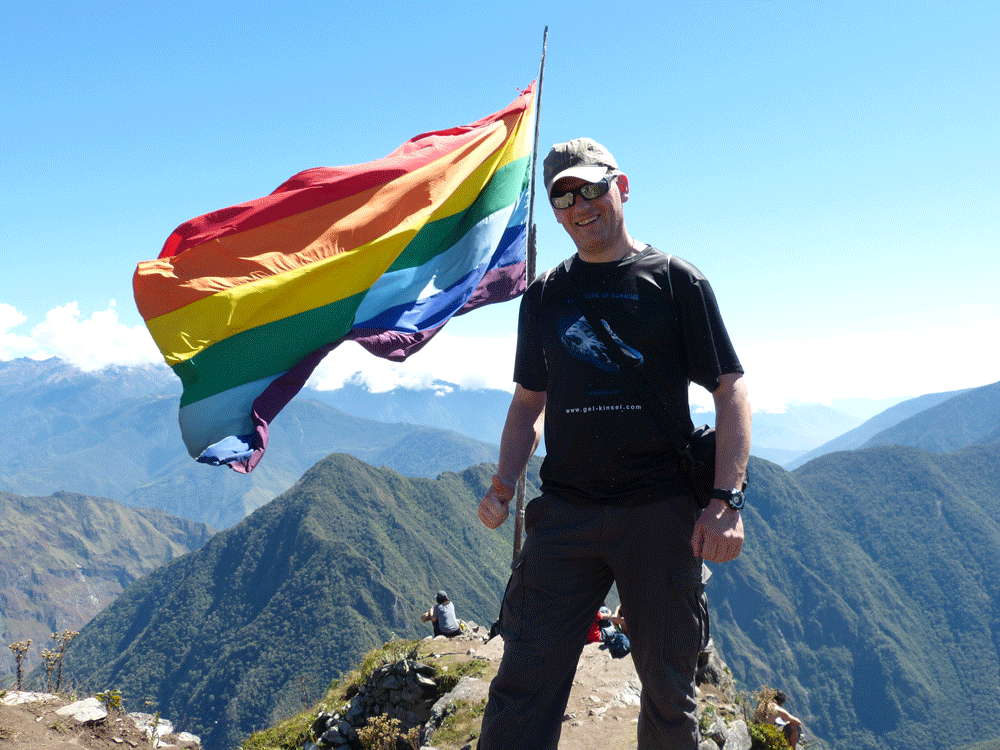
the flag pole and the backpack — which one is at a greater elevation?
the flag pole

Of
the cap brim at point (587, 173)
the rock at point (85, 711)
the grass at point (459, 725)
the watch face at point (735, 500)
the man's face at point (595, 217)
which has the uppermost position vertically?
the cap brim at point (587, 173)

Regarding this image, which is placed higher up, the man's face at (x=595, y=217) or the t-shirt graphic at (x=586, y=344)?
the man's face at (x=595, y=217)

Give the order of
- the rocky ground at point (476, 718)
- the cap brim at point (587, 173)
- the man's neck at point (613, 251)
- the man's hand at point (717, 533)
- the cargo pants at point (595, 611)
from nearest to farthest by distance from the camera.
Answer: the man's hand at point (717, 533)
the cargo pants at point (595, 611)
the cap brim at point (587, 173)
the man's neck at point (613, 251)
the rocky ground at point (476, 718)

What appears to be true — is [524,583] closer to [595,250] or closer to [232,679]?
[595,250]

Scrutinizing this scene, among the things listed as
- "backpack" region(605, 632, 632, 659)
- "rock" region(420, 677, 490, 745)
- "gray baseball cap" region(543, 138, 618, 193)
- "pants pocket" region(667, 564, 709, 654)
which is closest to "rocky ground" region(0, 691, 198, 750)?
"rock" region(420, 677, 490, 745)

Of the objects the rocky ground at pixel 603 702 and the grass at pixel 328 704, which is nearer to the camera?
the rocky ground at pixel 603 702

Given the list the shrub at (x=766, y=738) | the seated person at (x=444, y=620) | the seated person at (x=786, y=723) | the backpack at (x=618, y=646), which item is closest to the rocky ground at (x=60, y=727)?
the backpack at (x=618, y=646)

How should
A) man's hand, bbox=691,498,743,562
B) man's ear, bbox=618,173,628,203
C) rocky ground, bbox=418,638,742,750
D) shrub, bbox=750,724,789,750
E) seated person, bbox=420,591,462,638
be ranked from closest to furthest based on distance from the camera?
1. man's hand, bbox=691,498,743,562
2. man's ear, bbox=618,173,628,203
3. rocky ground, bbox=418,638,742,750
4. shrub, bbox=750,724,789,750
5. seated person, bbox=420,591,462,638

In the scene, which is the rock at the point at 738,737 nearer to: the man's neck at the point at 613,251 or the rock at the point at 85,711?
the man's neck at the point at 613,251

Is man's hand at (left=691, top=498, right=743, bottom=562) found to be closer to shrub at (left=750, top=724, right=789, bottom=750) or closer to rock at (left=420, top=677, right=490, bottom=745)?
shrub at (left=750, top=724, right=789, bottom=750)

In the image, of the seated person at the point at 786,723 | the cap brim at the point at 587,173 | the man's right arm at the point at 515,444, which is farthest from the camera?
the seated person at the point at 786,723

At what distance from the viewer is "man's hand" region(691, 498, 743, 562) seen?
3199 millimetres

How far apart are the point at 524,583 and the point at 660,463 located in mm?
970

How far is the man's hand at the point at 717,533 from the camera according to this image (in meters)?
3.20
